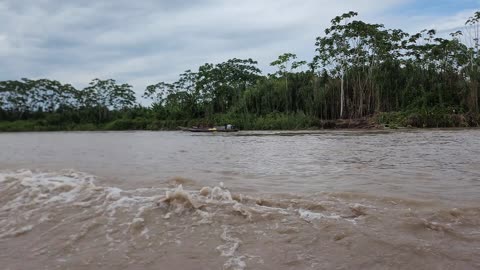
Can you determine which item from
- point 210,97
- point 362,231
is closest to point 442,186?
point 362,231

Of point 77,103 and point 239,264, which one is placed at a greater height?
point 77,103

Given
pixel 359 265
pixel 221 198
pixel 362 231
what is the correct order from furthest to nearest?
pixel 221 198 < pixel 362 231 < pixel 359 265

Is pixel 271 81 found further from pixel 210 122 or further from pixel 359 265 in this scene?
pixel 359 265

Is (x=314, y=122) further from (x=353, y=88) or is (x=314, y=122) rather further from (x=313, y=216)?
(x=313, y=216)

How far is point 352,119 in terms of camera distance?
25.9m

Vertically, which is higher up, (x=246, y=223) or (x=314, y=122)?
(x=314, y=122)

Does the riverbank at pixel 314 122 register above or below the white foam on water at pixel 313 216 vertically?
above

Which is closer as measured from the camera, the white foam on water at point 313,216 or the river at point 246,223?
the river at point 246,223

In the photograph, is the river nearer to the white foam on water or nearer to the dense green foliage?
the white foam on water

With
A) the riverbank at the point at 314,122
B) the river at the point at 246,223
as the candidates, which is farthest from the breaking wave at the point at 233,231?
the riverbank at the point at 314,122

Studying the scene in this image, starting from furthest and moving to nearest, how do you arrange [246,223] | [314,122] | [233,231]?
[314,122]
[246,223]
[233,231]

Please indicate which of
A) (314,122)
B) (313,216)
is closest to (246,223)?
(313,216)

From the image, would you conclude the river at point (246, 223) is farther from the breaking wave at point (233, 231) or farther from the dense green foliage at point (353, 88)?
the dense green foliage at point (353, 88)

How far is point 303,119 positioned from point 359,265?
24.9 m
